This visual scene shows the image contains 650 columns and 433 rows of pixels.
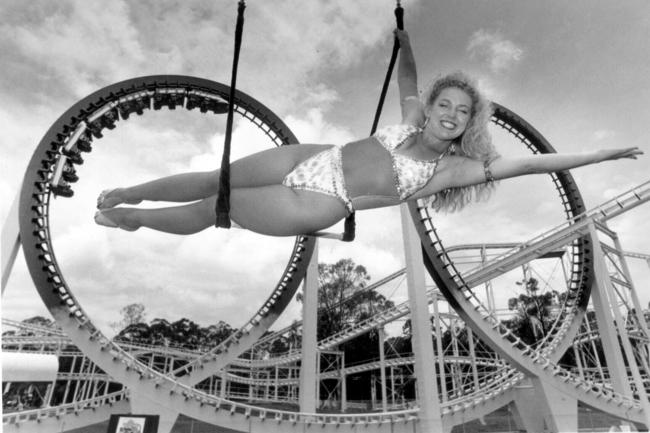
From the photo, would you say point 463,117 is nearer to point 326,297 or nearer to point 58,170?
point 58,170

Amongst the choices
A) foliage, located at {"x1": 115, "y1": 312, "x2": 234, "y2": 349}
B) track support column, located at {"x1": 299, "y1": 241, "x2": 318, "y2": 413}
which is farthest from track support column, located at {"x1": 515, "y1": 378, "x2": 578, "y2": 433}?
foliage, located at {"x1": 115, "y1": 312, "x2": 234, "y2": 349}

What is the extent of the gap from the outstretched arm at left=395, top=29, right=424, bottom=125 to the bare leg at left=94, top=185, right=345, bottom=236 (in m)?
0.50

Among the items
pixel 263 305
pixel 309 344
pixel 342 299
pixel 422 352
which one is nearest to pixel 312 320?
pixel 309 344

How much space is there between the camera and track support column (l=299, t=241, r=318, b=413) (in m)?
8.91

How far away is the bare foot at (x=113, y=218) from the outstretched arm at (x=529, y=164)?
1.26 m

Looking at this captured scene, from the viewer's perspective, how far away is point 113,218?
5.30 feet

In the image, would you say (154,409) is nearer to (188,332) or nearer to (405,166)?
(405,166)

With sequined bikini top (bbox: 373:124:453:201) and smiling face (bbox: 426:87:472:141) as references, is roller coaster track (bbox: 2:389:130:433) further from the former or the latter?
smiling face (bbox: 426:87:472:141)

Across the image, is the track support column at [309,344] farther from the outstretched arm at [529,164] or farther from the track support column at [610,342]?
the outstretched arm at [529,164]

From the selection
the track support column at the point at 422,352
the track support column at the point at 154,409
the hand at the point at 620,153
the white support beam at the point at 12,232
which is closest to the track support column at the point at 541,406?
the track support column at the point at 422,352

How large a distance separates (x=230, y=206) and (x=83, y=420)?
9.64 meters

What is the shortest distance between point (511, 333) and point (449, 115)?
893cm

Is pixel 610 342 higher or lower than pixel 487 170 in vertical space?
higher

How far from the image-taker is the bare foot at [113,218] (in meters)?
1.60
